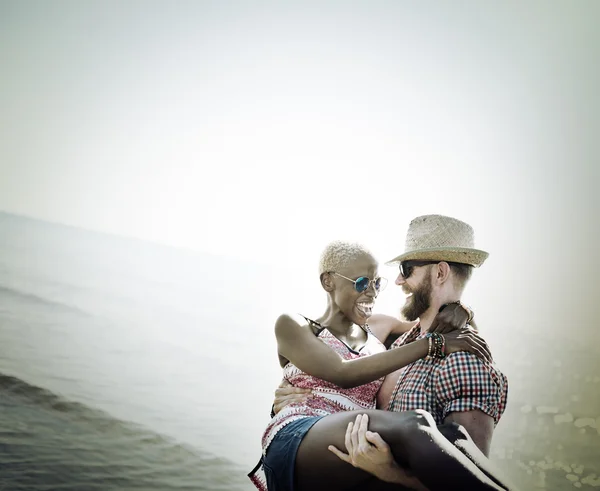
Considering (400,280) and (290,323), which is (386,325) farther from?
(290,323)

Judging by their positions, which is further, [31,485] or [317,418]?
[31,485]

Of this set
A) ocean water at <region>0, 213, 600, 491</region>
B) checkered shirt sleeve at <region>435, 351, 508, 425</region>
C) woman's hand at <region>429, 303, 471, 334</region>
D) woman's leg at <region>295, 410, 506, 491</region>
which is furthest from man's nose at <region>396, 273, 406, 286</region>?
ocean water at <region>0, 213, 600, 491</region>

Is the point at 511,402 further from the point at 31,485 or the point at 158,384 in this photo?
the point at 31,485

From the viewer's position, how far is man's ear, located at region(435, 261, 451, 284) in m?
2.99

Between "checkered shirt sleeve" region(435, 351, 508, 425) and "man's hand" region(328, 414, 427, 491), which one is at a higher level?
"checkered shirt sleeve" region(435, 351, 508, 425)

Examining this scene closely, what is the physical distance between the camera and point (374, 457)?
213cm

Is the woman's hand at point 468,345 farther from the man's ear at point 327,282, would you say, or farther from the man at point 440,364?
the man's ear at point 327,282

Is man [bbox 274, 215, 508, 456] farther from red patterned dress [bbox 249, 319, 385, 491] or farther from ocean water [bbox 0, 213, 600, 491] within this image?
ocean water [bbox 0, 213, 600, 491]

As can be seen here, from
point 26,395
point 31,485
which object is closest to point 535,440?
point 31,485

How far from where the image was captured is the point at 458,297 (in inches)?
118

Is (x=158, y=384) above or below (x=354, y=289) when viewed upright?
below

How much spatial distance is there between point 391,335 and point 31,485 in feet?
20.4

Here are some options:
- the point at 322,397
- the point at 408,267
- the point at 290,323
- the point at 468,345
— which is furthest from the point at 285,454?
the point at 408,267

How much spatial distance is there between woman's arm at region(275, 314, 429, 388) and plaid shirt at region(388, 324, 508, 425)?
11 centimetres
